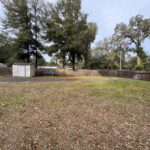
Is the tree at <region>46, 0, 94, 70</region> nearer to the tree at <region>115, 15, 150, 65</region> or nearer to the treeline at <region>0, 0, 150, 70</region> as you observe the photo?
the treeline at <region>0, 0, 150, 70</region>

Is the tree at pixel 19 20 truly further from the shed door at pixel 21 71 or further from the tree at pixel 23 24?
the shed door at pixel 21 71

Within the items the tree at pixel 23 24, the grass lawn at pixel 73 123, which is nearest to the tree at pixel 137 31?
the tree at pixel 23 24

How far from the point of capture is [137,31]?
4094cm

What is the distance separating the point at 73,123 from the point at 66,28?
29.9 metres

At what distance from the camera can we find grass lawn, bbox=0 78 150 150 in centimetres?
440

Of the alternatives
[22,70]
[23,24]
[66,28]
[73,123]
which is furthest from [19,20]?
[73,123]

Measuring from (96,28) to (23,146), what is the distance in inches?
1781

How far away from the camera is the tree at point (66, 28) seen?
33.8 m

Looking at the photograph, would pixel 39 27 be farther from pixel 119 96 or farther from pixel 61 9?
pixel 119 96

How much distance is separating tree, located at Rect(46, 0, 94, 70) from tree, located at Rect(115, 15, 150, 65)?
373 inches

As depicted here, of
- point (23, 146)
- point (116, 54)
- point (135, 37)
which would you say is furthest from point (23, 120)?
point (116, 54)

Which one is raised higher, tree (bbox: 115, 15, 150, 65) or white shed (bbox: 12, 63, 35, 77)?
tree (bbox: 115, 15, 150, 65)

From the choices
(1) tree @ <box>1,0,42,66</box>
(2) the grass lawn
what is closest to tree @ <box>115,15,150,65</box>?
(1) tree @ <box>1,0,42,66</box>

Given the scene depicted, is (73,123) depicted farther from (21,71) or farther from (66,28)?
(66,28)
